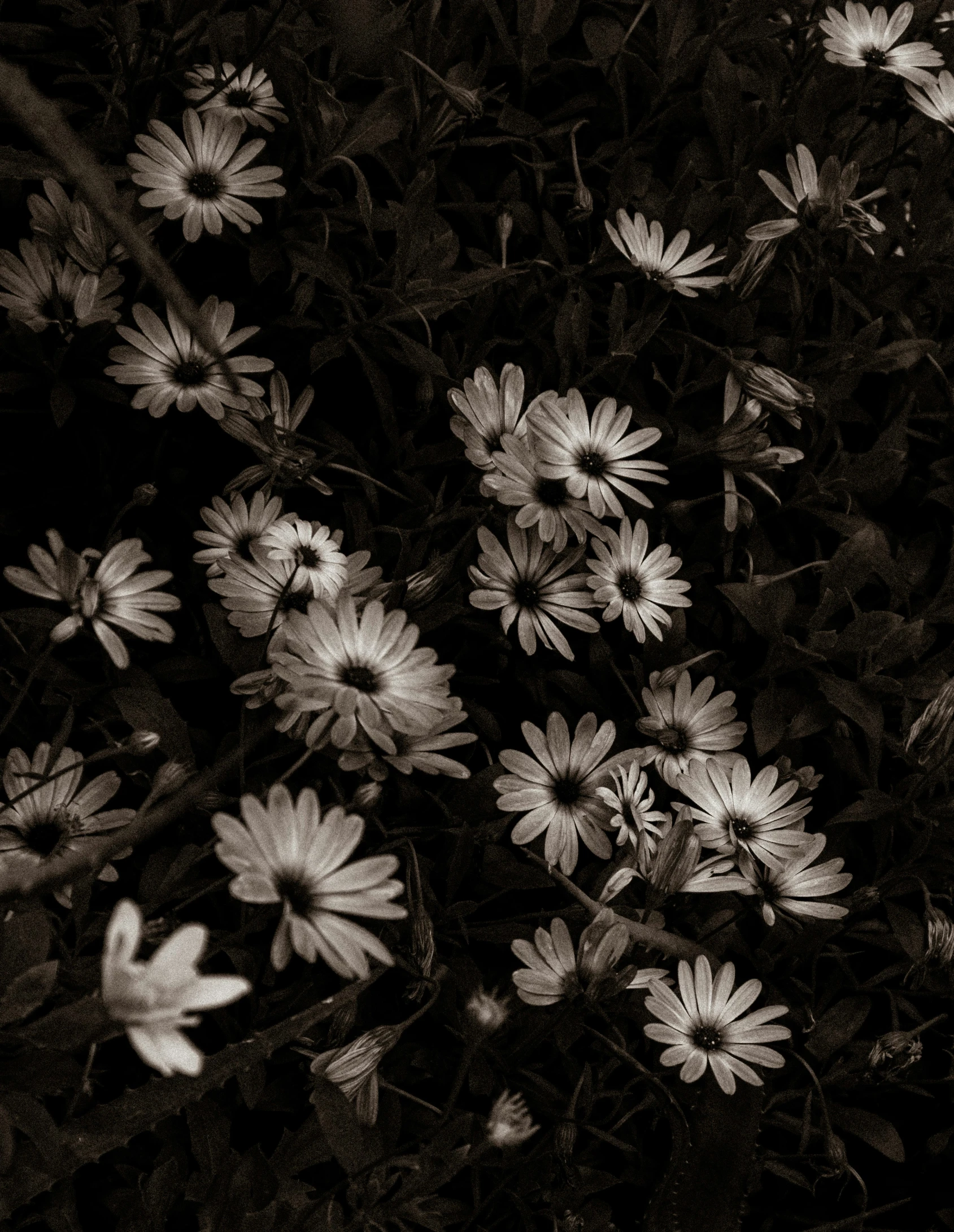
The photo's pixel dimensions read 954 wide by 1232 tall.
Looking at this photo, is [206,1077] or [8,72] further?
[206,1077]

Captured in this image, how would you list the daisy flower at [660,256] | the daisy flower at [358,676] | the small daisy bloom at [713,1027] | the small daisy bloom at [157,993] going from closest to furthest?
the small daisy bloom at [157,993]
the daisy flower at [358,676]
the small daisy bloom at [713,1027]
the daisy flower at [660,256]

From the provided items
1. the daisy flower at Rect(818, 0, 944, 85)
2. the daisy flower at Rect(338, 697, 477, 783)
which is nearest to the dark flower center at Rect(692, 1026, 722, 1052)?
the daisy flower at Rect(338, 697, 477, 783)

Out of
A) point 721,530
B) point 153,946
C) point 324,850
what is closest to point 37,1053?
point 153,946

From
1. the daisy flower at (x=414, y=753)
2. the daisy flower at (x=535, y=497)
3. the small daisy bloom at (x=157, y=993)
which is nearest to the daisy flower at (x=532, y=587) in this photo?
the daisy flower at (x=535, y=497)

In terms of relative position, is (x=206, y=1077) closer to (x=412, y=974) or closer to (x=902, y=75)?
(x=412, y=974)

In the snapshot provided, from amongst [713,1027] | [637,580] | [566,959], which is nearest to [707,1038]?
[713,1027]

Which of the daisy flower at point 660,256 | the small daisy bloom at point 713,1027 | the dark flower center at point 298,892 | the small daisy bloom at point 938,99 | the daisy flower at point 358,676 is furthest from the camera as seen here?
the small daisy bloom at point 938,99

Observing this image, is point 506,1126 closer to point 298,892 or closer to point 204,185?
point 298,892

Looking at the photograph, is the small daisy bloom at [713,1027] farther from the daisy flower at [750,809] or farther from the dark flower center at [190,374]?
the dark flower center at [190,374]
